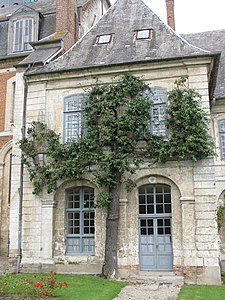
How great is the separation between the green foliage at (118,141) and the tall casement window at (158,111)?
0.21 meters

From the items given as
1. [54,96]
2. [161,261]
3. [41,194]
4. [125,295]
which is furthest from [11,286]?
[54,96]

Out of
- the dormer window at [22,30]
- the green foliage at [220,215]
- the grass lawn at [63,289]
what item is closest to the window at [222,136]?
the green foliage at [220,215]

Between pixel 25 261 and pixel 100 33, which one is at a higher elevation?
pixel 100 33

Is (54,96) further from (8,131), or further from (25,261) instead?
(25,261)

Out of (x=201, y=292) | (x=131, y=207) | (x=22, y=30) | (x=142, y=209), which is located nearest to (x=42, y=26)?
(x=22, y=30)

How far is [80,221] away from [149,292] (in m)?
3.88

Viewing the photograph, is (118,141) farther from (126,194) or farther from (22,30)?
(22,30)

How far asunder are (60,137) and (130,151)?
2.62m

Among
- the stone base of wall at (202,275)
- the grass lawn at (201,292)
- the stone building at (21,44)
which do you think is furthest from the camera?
the stone building at (21,44)

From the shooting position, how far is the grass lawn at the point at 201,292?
29.1ft

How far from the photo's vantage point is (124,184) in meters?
12.1

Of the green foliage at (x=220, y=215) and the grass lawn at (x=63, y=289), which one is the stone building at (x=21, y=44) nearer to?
the grass lawn at (x=63, y=289)

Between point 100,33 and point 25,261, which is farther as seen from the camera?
point 100,33

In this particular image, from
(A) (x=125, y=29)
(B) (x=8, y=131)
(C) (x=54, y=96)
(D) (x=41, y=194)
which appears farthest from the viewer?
(B) (x=8, y=131)
